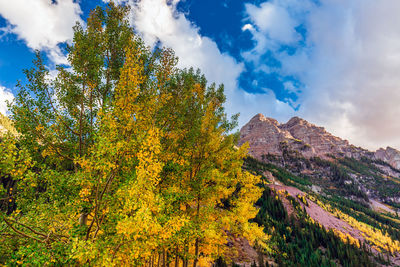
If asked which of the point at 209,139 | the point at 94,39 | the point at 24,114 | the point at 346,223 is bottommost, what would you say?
the point at 346,223

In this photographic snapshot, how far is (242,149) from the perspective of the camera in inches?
589

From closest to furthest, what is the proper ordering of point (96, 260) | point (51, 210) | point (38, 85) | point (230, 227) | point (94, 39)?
1. point (96, 260)
2. point (51, 210)
3. point (38, 85)
4. point (94, 39)
5. point (230, 227)

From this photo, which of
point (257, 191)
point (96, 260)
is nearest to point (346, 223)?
point (257, 191)

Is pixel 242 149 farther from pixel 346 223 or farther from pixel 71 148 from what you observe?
pixel 346 223

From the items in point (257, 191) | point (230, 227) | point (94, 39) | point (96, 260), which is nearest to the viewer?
point (96, 260)

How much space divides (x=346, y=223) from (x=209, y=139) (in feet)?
552

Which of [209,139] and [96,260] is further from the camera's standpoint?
[209,139]

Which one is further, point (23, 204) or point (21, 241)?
point (23, 204)

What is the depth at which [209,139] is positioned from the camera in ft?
43.2


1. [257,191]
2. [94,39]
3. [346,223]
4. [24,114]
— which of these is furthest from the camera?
[346,223]

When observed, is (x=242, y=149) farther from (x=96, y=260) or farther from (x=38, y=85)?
(x=38, y=85)

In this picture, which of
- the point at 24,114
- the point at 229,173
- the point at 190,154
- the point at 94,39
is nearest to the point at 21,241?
the point at 24,114

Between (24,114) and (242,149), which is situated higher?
(242,149)

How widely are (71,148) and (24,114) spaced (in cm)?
238
